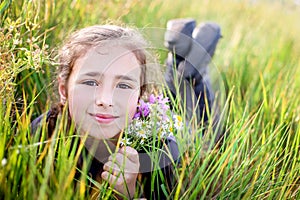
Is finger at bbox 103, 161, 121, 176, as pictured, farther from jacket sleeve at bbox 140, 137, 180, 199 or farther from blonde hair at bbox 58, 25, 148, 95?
blonde hair at bbox 58, 25, 148, 95

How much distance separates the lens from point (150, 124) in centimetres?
137

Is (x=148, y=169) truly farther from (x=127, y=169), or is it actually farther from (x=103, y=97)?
(x=103, y=97)

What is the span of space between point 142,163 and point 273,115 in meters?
0.68

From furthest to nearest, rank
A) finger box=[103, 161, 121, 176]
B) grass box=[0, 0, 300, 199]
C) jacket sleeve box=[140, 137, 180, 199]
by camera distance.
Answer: jacket sleeve box=[140, 137, 180, 199] < finger box=[103, 161, 121, 176] < grass box=[0, 0, 300, 199]

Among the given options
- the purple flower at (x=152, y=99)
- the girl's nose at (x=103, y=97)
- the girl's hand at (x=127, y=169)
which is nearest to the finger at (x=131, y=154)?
the girl's hand at (x=127, y=169)

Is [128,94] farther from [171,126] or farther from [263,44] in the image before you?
[263,44]

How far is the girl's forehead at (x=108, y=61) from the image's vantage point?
1.32m

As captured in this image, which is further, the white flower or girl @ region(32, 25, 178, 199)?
the white flower

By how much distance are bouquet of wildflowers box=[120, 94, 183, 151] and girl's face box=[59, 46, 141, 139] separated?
0.13 ft

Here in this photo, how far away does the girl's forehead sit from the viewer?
132 cm

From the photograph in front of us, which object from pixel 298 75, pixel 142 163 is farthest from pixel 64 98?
pixel 298 75

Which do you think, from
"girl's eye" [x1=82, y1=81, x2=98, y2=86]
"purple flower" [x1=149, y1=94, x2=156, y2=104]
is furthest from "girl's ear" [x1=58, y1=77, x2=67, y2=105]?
"purple flower" [x1=149, y1=94, x2=156, y2=104]

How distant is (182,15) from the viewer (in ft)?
11.4

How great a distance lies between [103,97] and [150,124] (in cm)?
18
